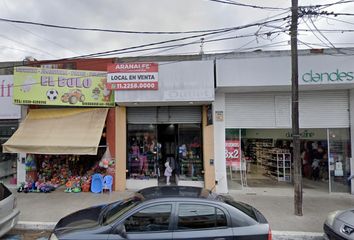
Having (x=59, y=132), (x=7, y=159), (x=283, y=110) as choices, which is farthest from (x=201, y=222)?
(x=7, y=159)

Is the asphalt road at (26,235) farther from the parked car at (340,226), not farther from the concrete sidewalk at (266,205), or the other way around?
the parked car at (340,226)

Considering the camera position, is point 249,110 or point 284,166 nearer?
point 249,110

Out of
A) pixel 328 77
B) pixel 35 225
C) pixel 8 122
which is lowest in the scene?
pixel 35 225

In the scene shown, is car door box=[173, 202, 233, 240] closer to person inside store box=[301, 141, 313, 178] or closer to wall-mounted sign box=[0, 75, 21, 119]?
person inside store box=[301, 141, 313, 178]

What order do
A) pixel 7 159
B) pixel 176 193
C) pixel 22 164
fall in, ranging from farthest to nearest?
pixel 7 159, pixel 22 164, pixel 176 193

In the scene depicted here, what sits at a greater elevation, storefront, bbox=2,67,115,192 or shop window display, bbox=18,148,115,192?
storefront, bbox=2,67,115,192

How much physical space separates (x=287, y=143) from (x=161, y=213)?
1025 centimetres

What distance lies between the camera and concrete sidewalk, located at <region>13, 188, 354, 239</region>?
653 cm

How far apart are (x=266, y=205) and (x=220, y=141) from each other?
9.53ft

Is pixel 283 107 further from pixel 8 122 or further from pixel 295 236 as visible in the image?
pixel 8 122

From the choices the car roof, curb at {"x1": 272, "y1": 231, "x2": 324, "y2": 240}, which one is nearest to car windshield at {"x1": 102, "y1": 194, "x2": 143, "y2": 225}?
the car roof

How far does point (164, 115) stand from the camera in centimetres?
1059

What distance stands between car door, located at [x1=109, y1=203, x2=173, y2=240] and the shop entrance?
21.7ft

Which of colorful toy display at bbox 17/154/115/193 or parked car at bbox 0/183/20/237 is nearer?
parked car at bbox 0/183/20/237
